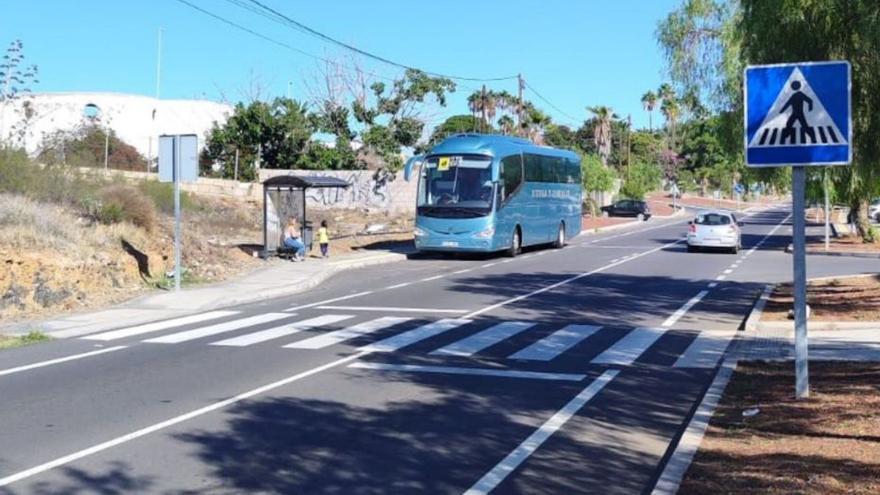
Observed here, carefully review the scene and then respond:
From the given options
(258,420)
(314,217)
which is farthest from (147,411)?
(314,217)

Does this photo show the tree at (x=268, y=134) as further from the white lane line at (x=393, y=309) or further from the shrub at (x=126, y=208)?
the white lane line at (x=393, y=309)

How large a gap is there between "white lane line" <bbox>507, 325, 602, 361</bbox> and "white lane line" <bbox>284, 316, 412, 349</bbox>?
267 centimetres

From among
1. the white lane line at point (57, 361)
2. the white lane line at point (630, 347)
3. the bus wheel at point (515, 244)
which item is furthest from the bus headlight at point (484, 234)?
the white lane line at point (57, 361)

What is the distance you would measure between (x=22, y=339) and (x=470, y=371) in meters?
7.06

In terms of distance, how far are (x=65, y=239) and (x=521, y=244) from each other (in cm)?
1753

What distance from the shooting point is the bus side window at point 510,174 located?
31.1 m

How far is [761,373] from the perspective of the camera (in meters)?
10.6

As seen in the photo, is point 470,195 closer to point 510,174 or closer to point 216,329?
point 510,174

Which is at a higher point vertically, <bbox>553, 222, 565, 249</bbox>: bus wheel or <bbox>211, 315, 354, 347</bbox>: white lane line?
<bbox>553, 222, 565, 249</bbox>: bus wheel

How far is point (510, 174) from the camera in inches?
1250

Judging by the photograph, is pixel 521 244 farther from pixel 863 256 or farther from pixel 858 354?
pixel 858 354

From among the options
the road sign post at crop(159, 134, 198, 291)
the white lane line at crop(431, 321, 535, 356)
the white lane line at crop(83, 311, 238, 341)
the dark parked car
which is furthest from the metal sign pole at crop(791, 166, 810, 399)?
the dark parked car

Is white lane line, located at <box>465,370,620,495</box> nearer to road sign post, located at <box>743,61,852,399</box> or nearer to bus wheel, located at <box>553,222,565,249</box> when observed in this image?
road sign post, located at <box>743,61,852,399</box>

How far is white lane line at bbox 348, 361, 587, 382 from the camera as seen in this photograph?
10836 millimetres
